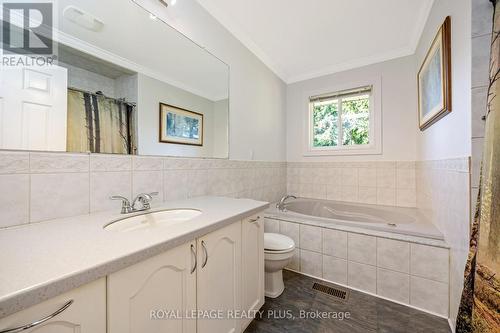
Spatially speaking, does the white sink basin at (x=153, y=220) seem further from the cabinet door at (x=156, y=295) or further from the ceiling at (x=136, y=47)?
the ceiling at (x=136, y=47)

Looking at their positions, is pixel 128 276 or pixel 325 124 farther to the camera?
pixel 325 124

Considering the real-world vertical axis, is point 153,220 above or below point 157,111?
below

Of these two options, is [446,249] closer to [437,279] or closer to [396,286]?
[437,279]

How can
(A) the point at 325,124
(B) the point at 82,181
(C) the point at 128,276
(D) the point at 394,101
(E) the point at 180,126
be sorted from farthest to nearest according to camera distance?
1. (A) the point at 325,124
2. (D) the point at 394,101
3. (E) the point at 180,126
4. (B) the point at 82,181
5. (C) the point at 128,276

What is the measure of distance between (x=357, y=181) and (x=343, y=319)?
1.79 meters

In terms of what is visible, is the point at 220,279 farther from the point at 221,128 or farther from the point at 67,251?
the point at 221,128

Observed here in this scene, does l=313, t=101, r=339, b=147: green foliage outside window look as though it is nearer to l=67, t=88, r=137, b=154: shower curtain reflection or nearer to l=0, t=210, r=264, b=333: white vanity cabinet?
l=0, t=210, r=264, b=333: white vanity cabinet

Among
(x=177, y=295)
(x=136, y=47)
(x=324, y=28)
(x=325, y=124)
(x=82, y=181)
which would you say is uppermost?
(x=324, y=28)

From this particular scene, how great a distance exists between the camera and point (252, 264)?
4.30 ft

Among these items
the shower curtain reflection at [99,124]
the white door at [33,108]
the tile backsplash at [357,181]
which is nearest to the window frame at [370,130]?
the tile backsplash at [357,181]

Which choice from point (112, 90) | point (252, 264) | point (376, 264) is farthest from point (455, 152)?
point (112, 90)

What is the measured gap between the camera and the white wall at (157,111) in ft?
4.33

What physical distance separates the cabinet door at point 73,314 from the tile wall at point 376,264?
5.84 ft

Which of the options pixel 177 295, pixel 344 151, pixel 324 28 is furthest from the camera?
pixel 344 151
